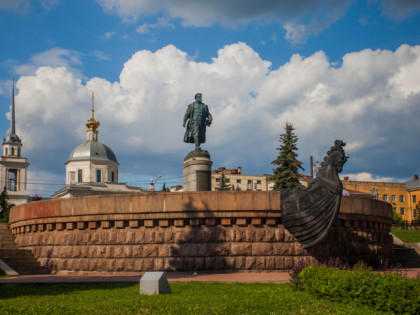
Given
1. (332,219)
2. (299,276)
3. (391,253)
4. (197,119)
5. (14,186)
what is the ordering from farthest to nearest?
1. (14,186)
2. (197,119)
3. (391,253)
4. (332,219)
5. (299,276)

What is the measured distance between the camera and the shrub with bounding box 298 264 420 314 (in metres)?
8.11

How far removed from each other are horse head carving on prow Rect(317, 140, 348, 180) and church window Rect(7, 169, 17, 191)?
248 feet

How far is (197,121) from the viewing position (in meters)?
22.7

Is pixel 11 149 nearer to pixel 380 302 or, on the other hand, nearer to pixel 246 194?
pixel 246 194

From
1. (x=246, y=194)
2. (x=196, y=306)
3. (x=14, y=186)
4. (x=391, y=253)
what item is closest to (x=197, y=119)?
(x=246, y=194)

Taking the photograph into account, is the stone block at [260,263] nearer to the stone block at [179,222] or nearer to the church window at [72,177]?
the stone block at [179,222]

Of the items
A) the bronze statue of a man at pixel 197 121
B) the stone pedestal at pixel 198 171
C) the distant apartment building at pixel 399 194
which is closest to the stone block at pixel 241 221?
the stone pedestal at pixel 198 171

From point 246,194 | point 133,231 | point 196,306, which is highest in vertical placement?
point 246,194

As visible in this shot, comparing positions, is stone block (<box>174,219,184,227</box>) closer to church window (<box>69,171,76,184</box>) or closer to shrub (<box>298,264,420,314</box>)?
shrub (<box>298,264,420,314</box>)

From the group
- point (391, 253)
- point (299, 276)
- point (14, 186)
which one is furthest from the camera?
point (14, 186)

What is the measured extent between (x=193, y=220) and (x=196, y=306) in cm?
626

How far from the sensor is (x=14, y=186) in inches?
3231

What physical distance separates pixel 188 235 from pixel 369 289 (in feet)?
23.0

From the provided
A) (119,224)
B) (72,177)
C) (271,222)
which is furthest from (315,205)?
(72,177)
